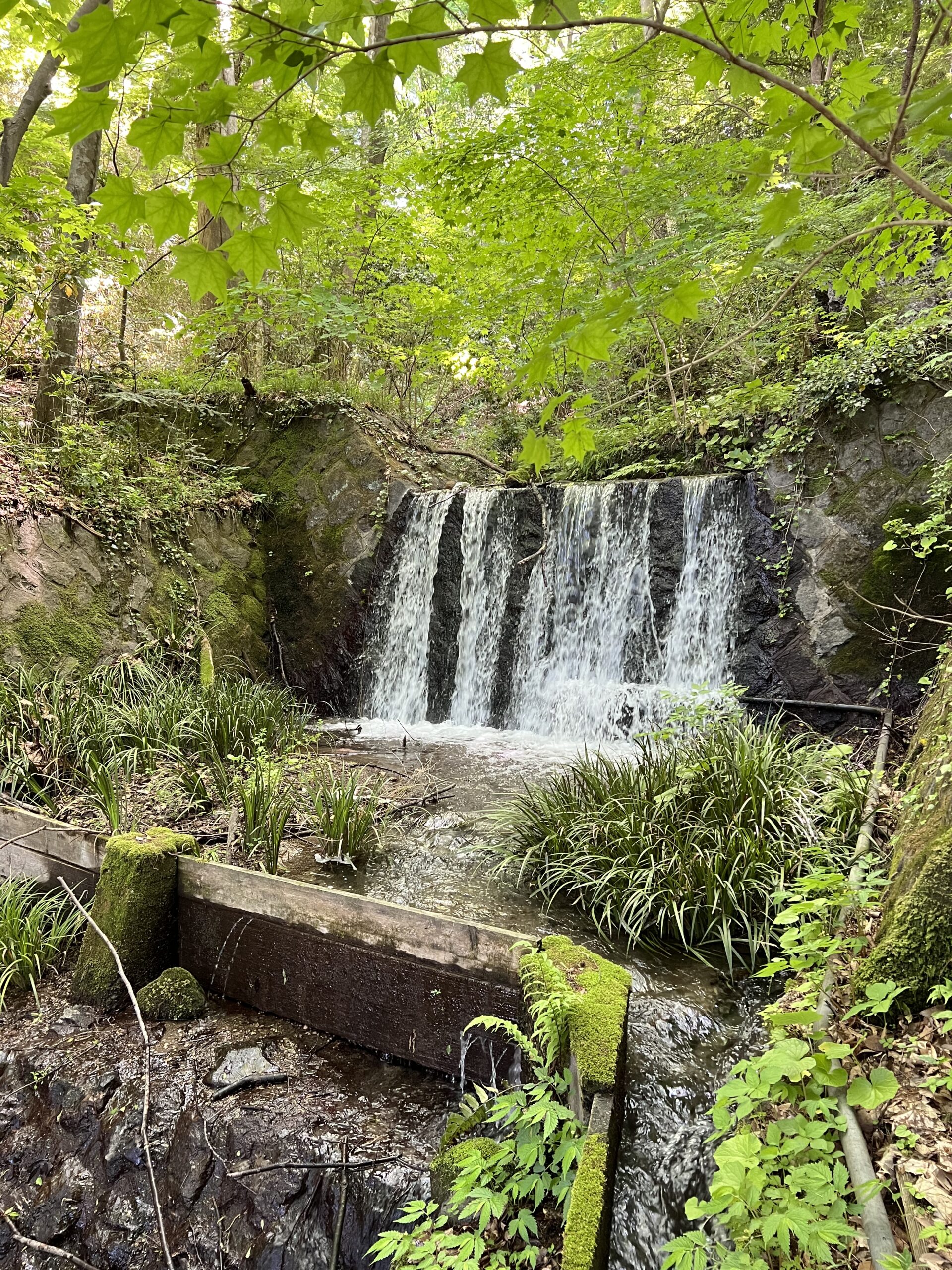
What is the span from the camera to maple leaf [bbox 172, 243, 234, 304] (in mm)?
1446

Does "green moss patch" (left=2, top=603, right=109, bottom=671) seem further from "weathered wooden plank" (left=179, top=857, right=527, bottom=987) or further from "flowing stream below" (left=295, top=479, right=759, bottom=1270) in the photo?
"weathered wooden plank" (left=179, top=857, right=527, bottom=987)

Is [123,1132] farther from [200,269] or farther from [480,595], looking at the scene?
[480,595]

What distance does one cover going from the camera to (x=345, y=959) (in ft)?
10.2

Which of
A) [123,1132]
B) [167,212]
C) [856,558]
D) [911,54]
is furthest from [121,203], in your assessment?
[856,558]

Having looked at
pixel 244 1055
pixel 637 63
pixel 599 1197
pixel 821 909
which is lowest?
pixel 244 1055

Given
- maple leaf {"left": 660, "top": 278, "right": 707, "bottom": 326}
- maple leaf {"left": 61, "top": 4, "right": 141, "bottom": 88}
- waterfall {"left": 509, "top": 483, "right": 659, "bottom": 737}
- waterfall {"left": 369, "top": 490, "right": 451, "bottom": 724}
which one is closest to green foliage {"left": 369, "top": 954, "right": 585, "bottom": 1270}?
maple leaf {"left": 660, "top": 278, "right": 707, "bottom": 326}

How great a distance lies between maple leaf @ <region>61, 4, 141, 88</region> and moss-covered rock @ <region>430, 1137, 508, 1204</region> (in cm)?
290

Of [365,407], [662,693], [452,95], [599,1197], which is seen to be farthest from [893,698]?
[452,95]

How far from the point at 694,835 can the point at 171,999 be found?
9.49 feet

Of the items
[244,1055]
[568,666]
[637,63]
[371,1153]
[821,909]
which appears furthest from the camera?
[568,666]

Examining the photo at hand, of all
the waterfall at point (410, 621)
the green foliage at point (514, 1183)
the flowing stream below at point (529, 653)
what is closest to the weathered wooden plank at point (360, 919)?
the green foliage at point (514, 1183)

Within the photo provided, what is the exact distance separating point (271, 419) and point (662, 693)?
26.6 ft

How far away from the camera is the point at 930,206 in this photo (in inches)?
155

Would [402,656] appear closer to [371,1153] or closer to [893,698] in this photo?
[893,698]
